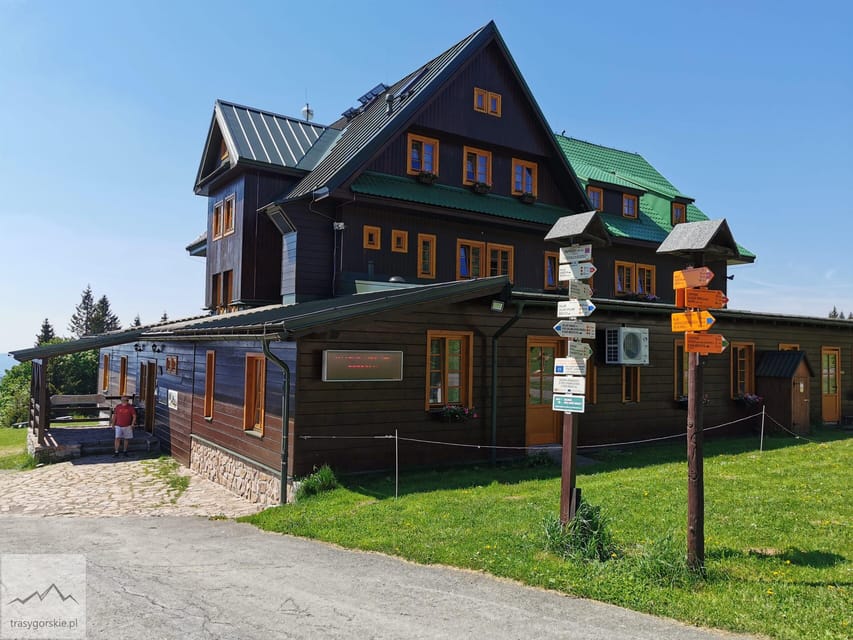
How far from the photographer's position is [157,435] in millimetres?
19391

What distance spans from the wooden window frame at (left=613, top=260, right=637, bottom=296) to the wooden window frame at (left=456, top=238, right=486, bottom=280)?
6.44m

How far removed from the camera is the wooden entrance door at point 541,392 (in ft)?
44.8

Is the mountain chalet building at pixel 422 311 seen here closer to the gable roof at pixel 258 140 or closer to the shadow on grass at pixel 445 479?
the gable roof at pixel 258 140

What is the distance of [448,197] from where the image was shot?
18.3 metres

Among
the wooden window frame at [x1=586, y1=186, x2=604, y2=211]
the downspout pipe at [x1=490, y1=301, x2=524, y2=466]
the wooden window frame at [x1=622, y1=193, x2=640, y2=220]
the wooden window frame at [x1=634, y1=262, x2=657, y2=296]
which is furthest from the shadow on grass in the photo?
the wooden window frame at [x1=622, y1=193, x2=640, y2=220]

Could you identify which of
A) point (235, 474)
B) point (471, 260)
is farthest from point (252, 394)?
point (471, 260)

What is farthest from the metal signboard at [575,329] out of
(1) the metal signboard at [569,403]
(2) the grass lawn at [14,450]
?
(2) the grass lawn at [14,450]

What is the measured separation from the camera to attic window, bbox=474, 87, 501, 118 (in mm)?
19125

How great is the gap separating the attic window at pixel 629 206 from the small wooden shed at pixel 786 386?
27.9 ft

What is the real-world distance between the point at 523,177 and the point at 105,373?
70.7ft

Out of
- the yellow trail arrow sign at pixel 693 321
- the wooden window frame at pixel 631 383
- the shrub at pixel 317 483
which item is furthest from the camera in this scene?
the wooden window frame at pixel 631 383

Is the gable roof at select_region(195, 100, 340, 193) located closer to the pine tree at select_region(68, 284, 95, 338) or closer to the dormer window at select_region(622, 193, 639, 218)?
the dormer window at select_region(622, 193, 639, 218)

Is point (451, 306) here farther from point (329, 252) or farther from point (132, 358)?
point (132, 358)

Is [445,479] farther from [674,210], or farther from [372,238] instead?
[674,210]
